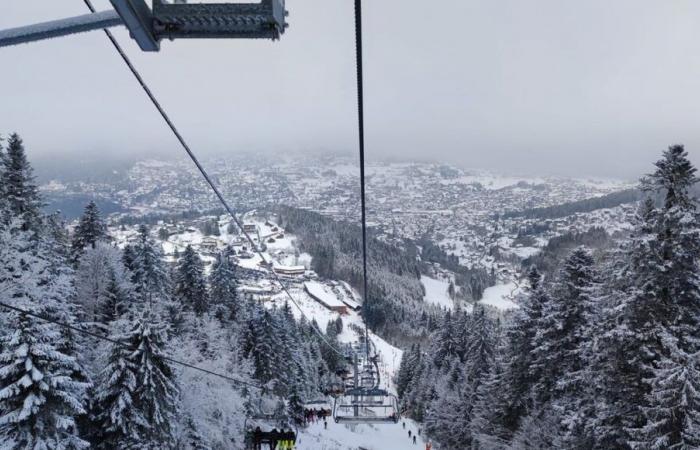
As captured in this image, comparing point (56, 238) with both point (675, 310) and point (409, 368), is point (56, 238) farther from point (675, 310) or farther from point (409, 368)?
point (409, 368)

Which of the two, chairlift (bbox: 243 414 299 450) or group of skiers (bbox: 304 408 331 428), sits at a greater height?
chairlift (bbox: 243 414 299 450)

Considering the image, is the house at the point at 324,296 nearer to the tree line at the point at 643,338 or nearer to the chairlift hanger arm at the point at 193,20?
the tree line at the point at 643,338

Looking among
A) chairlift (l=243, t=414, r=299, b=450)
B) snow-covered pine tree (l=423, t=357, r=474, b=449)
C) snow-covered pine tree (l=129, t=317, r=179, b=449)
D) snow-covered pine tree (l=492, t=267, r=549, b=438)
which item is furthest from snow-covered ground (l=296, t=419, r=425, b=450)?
snow-covered pine tree (l=129, t=317, r=179, b=449)

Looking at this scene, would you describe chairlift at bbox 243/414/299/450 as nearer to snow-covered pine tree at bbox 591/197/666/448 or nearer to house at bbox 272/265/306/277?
snow-covered pine tree at bbox 591/197/666/448

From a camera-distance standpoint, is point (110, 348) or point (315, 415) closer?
point (110, 348)

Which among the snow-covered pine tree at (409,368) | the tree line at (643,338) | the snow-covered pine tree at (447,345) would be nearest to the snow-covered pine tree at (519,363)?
the tree line at (643,338)

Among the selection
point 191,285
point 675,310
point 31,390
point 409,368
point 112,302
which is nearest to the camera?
point 675,310

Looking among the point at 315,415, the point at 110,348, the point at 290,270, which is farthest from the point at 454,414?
the point at 290,270
